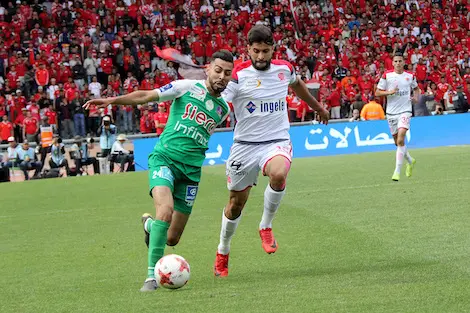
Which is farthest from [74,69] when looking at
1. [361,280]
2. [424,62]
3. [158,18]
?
[361,280]

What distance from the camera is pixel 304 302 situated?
6.79m

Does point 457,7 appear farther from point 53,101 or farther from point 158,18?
point 53,101

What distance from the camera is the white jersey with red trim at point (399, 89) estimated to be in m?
18.2

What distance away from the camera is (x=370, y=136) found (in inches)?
1093

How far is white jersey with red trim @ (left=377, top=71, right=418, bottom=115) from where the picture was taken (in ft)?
59.7

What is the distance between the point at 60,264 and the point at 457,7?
113ft

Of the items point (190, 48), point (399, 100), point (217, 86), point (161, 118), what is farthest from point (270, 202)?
point (190, 48)

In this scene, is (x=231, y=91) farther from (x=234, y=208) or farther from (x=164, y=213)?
(x=164, y=213)

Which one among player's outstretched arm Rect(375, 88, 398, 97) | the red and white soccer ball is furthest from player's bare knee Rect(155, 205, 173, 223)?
player's outstretched arm Rect(375, 88, 398, 97)

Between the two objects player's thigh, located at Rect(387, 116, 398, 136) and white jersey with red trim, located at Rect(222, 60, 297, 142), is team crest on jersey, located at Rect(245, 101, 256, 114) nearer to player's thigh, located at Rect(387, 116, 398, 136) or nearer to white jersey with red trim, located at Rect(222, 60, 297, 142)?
white jersey with red trim, located at Rect(222, 60, 297, 142)

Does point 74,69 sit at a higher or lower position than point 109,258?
lower

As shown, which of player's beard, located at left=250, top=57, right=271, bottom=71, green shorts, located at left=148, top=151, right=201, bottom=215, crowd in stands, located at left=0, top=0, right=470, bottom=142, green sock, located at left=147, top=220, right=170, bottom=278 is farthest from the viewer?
crowd in stands, located at left=0, top=0, right=470, bottom=142

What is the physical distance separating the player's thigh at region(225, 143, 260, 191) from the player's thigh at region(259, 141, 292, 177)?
0.10m

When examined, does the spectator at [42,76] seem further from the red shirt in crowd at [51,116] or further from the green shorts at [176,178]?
the green shorts at [176,178]
